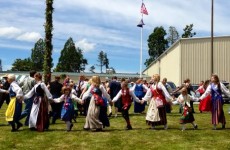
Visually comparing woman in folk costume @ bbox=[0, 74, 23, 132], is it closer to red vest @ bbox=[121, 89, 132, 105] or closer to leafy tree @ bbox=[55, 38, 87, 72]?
red vest @ bbox=[121, 89, 132, 105]

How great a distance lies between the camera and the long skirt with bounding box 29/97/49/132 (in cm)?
1364

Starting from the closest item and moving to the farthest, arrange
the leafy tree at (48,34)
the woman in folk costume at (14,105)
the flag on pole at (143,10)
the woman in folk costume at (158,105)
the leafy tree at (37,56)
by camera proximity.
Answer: the woman in folk costume at (14,105) → the woman in folk costume at (158,105) → the leafy tree at (48,34) → the flag on pole at (143,10) → the leafy tree at (37,56)

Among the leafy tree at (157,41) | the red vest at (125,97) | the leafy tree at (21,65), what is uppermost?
the leafy tree at (157,41)

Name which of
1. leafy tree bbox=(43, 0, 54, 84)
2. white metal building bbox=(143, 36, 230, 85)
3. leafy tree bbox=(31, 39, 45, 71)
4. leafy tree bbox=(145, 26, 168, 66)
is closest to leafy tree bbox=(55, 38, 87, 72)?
leafy tree bbox=(31, 39, 45, 71)

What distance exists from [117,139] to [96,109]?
189cm

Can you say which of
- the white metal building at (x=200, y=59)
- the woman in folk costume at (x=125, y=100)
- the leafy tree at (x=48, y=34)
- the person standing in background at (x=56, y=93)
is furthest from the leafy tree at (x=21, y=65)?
the woman in folk costume at (x=125, y=100)

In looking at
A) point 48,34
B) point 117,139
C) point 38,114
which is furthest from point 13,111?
point 48,34

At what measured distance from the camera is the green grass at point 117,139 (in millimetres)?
10875

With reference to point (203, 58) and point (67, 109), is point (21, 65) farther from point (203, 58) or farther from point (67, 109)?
point (67, 109)

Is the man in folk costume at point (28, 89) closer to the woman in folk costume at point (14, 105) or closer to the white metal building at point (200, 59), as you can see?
the woman in folk costume at point (14, 105)

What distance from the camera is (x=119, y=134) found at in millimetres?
13070

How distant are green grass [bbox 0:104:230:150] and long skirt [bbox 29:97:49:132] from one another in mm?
282

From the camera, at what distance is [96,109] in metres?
13.7

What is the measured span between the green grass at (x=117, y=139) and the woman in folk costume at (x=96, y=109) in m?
0.27
